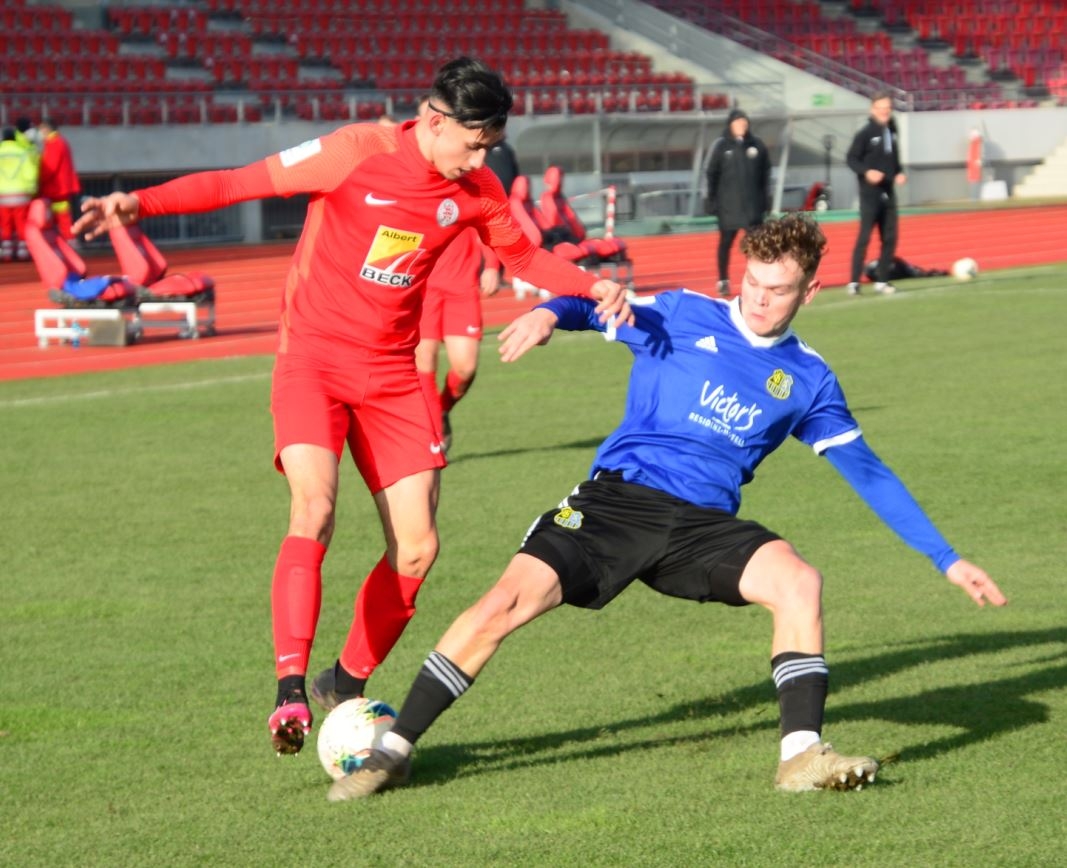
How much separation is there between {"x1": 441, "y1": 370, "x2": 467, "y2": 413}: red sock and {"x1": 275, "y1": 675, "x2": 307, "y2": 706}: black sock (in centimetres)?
564

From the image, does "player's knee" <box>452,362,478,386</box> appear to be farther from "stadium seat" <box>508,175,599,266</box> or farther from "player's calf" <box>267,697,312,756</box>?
"stadium seat" <box>508,175,599,266</box>

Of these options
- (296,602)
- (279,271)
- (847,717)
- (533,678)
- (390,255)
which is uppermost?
(390,255)

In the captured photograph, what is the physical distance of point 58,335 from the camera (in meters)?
19.0

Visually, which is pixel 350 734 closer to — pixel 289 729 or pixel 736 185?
pixel 289 729

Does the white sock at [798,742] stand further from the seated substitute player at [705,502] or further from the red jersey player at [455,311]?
the red jersey player at [455,311]

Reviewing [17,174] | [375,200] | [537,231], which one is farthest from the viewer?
[537,231]

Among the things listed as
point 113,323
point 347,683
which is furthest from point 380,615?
point 113,323

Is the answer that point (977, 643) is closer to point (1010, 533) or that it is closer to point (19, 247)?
point (1010, 533)

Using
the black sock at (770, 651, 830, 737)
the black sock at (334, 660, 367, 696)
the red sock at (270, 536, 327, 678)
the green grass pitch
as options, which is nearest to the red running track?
the green grass pitch

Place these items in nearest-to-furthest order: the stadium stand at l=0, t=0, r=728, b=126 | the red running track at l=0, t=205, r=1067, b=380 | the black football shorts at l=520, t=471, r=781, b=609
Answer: the black football shorts at l=520, t=471, r=781, b=609 < the red running track at l=0, t=205, r=1067, b=380 < the stadium stand at l=0, t=0, r=728, b=126

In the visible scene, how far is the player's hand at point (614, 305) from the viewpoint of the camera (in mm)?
4949

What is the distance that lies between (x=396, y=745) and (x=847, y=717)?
5.16 ft

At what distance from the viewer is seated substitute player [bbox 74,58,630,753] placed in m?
5.17

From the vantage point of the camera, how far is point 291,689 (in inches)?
186
